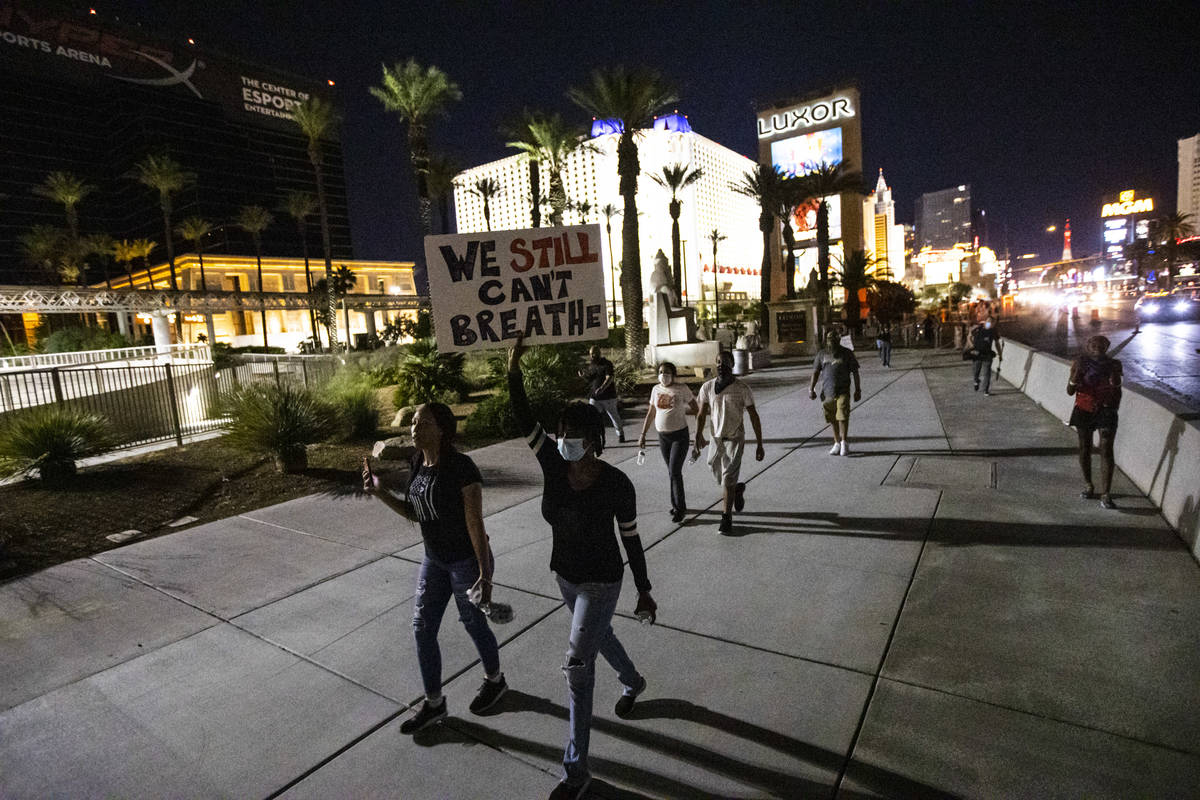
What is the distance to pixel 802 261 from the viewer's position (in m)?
112

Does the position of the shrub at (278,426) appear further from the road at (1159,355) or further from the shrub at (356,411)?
the road at (1159,355)

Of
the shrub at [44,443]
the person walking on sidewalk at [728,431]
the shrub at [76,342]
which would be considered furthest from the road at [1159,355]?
the shrub at [76,342]

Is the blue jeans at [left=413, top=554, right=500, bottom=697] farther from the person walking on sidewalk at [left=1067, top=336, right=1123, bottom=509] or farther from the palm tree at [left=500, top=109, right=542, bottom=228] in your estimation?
the palm tree at [left=500, top=109, right=542, bottom=228]

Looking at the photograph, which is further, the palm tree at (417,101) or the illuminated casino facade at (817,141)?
the illuminated casino facade at (817,141)

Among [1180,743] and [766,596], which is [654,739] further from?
[1180,743]

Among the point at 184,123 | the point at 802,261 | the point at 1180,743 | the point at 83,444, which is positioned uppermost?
the point at 184,123

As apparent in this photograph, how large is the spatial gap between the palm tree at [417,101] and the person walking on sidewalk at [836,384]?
26.9 m

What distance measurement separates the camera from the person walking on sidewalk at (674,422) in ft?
21.0

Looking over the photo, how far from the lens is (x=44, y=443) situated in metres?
8.23

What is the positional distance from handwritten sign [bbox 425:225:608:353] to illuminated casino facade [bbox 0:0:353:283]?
9353 cm

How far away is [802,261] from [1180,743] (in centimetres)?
11703

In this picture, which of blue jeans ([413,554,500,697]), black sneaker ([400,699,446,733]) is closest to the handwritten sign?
blue jeans ([413,554,500,697])

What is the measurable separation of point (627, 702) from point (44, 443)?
29.9 feet

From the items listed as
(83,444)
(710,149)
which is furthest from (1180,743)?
(710,149)
